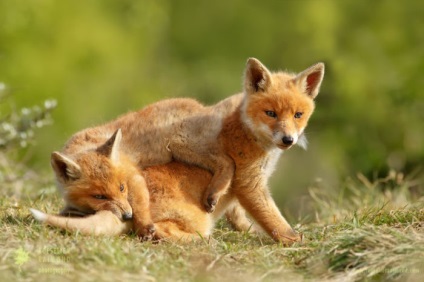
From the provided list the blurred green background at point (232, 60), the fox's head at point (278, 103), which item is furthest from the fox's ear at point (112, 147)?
the blurred green background at point (232, 60)

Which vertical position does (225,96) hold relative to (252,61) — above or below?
below

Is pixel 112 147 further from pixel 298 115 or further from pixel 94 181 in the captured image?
pixel 298 115

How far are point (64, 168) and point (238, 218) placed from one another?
2.01 m

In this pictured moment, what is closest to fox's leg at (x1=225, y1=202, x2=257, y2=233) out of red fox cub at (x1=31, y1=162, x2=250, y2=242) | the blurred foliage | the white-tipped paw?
red fox cub at (x1=31, y1=162, x2=250, y2=242)

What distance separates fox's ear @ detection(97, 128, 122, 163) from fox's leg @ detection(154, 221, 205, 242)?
701 mm

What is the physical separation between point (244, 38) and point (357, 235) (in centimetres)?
2323

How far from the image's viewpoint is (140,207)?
7062mm

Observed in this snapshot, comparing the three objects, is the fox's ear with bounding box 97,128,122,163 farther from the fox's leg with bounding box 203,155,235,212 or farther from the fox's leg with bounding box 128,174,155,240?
the fox's leg with bounding box 203,155,235,212

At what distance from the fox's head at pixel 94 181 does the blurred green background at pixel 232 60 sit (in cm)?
1041

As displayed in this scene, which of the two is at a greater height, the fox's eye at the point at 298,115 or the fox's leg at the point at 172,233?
the fox's eye at the point at 298,115

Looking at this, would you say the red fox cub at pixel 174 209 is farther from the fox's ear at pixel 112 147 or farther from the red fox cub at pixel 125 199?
the fox's ear at pixel 112 147

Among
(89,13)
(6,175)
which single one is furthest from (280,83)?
(89,13)

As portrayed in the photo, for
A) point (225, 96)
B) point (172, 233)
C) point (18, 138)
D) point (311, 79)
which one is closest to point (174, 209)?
point (172, 233)

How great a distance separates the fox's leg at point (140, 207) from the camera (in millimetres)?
6965
